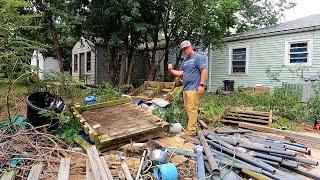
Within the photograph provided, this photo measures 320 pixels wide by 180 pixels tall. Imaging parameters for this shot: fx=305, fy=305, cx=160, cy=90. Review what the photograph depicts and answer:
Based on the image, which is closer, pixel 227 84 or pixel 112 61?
pixel 112 61

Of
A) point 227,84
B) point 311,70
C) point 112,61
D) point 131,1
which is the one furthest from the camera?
point 227,84

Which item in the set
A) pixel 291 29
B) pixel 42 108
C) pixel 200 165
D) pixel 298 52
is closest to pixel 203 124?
pixel 200 165

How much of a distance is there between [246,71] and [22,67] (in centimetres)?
1192

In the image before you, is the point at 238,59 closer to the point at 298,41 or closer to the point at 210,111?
the point at 298,41

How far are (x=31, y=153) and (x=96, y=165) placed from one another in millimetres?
1287

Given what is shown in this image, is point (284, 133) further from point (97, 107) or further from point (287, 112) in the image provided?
point (97, 107)

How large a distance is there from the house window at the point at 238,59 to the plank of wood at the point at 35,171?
13.0 m

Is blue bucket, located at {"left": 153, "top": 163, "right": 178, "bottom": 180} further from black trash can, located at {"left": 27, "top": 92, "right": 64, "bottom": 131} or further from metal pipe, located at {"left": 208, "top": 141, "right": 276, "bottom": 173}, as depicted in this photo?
black trash can, located at {"left": 27, "top": 92, "right": 64, "bottom": 131}

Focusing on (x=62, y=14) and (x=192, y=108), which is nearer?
(x=192, y=108)

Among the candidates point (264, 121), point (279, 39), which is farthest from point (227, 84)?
point (264, 121)

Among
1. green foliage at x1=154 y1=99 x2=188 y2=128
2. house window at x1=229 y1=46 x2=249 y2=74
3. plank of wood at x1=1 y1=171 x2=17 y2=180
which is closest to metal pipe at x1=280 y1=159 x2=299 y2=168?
green foliage at x1=154 y1=99 x2=188 y2=128

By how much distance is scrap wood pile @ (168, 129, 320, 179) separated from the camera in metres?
4.23

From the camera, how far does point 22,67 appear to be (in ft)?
19.9

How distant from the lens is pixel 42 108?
5867mm
